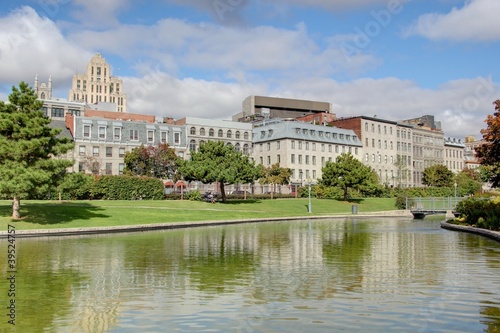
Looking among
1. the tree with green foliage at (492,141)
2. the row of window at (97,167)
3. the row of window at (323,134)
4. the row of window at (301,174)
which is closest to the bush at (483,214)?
the tree with green foliage at (492,141)

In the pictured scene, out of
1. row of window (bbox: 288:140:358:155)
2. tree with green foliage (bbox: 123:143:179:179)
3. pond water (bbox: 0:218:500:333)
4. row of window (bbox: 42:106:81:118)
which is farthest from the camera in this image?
row of window (bbox: 42:106:81:118)

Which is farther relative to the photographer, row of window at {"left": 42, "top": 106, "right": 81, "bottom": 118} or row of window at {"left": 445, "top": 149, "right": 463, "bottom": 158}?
row of window at {"left": 445, "top": 149, "right": 463, "bottom": 158}

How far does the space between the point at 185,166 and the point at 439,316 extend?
2344 inches

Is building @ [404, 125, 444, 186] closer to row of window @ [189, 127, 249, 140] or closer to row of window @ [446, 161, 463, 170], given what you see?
row of window @ [446, 161, 463, 170]

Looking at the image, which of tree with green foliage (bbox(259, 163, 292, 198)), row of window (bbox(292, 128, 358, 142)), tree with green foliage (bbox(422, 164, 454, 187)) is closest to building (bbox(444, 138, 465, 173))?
tree with green foliage (bbox(422, 164, 454, 187))

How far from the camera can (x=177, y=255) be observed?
75.2 ft

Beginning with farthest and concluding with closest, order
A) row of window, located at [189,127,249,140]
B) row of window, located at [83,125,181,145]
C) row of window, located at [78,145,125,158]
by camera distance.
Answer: row of window, located at [189,127,249,140] → row of window, located at [83,125,181,145] → row of window, located at [78,145,125,158]

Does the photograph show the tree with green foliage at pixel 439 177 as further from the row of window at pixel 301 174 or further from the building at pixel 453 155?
the row of window at pixel 301 174

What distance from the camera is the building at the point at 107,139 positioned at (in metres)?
85.4

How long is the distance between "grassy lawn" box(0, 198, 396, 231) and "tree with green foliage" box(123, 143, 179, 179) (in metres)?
15.9

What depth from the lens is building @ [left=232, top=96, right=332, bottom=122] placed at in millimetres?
144000

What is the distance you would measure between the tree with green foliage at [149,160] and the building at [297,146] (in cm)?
2642

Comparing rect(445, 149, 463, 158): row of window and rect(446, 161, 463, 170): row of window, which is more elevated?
rect(445, 149, 463, 158): row of window

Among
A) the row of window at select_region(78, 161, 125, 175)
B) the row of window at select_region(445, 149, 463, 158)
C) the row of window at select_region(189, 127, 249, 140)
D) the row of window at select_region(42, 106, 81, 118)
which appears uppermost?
the row of window at select_region(42, 106, 81, 118)
